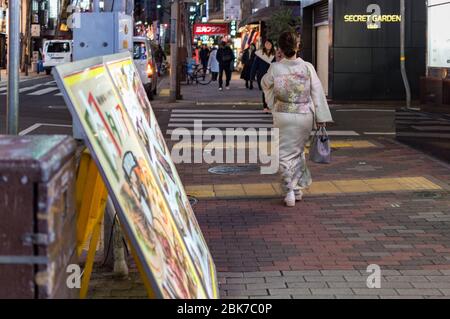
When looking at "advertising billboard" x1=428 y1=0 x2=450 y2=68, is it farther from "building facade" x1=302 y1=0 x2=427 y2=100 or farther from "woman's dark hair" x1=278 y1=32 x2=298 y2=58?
"building facade" x1=302 y1=0 x2=427 y2=100

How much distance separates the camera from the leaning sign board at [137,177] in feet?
Result: 9.23

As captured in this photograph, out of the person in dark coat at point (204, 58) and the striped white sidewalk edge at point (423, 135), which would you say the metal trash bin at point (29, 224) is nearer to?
the striped white sidewalk edge at point (423, 135)

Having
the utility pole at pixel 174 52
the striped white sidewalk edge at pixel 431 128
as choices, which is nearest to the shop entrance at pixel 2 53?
the utility pole at pixel 174 52

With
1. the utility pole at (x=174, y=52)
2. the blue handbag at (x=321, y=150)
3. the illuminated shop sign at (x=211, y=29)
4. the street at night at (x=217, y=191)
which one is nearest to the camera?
the street at night at (x=217, y=191)

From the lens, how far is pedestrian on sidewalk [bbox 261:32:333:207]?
7.37m

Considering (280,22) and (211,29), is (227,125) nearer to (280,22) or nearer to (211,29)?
(280,22)

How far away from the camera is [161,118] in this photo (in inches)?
674

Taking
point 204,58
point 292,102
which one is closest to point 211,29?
point 204,58

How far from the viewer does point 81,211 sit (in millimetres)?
3684

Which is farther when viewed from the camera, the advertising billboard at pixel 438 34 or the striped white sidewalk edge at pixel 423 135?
the advertising billboard at pixel 438 34

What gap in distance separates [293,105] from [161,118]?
998 cm

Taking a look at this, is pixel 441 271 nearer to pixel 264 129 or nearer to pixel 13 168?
pixel 13 168

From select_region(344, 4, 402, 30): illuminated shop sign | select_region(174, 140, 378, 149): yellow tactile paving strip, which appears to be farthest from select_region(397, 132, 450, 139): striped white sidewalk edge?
select_region(344, 4, 402, 30): illuminated shop sign
